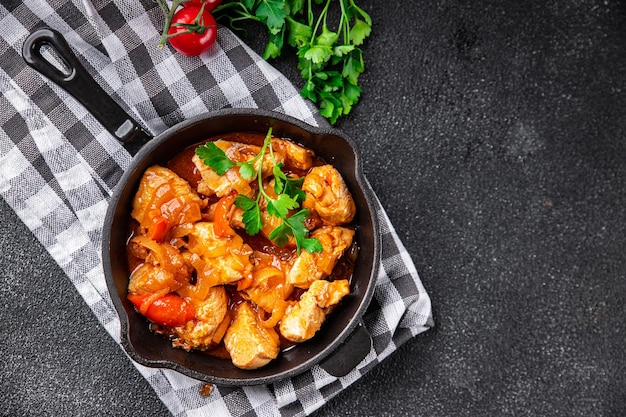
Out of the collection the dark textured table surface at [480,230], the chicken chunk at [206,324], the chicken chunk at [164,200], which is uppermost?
the chicken chunk at [164,200]

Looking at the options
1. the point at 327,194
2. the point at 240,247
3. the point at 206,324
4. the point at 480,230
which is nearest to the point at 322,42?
the point at 327,194

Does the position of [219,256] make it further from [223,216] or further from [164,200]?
[164,200]

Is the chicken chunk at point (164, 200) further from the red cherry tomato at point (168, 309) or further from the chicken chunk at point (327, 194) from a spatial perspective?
the chicken chunk at point (327, 194)

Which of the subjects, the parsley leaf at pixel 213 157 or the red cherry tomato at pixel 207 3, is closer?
the parsley leaf at pixel 213 157

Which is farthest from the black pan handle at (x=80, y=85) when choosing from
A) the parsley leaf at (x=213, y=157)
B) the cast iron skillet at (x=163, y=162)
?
the parsley leaf at (x=213, y=157)

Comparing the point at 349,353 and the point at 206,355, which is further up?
the point at 206,355
